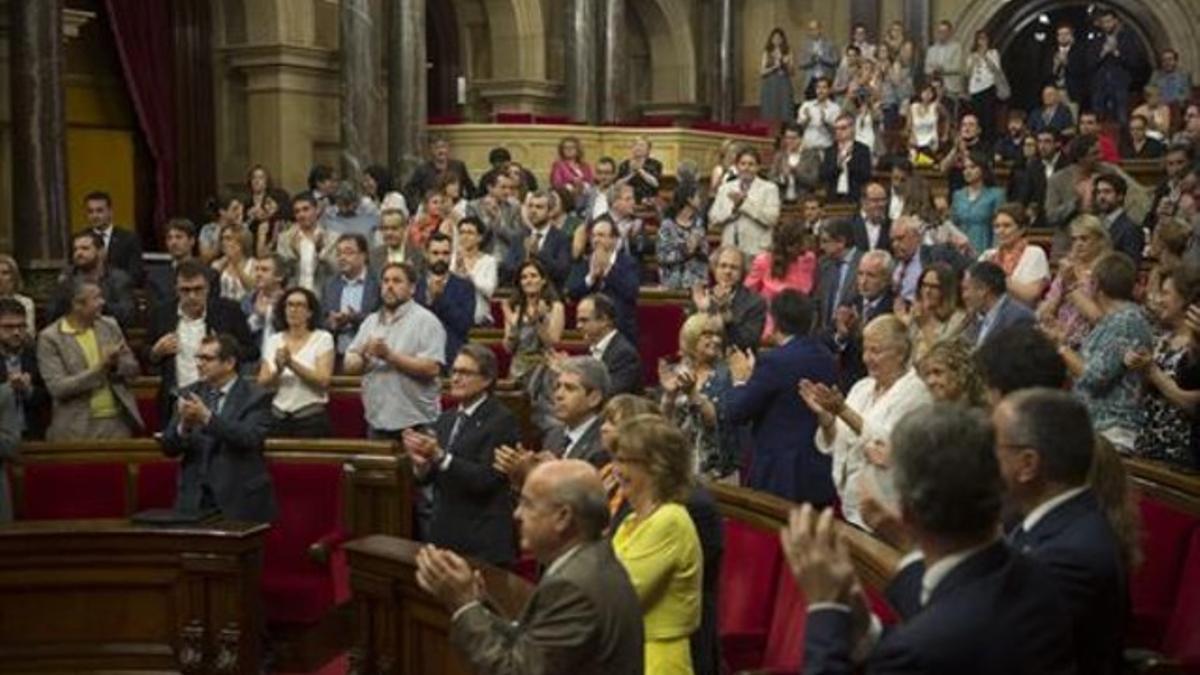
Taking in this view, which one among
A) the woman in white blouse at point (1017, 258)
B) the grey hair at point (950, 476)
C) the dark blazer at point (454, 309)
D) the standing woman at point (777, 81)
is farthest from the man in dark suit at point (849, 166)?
the grey hair at point (950, 476)

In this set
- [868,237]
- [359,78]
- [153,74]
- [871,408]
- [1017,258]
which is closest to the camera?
[871,408]

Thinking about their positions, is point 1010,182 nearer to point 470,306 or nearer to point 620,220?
point 620,220

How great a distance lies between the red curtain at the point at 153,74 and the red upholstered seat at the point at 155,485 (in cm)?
754

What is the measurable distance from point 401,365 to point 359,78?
22.1ft

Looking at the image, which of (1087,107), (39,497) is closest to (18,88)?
(39,497)

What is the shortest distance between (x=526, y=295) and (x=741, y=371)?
1862mm

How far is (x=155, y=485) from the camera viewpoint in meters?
6.04

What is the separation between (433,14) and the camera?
55.0 feet

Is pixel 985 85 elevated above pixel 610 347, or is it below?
above

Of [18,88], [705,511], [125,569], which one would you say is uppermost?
[18,88]

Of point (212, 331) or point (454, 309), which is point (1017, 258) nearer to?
point (454, 309)

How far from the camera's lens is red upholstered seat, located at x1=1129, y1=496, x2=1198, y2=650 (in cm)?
420

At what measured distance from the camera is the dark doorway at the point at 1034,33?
62.7ft

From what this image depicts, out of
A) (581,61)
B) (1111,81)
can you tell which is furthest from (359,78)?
(1111,81)
